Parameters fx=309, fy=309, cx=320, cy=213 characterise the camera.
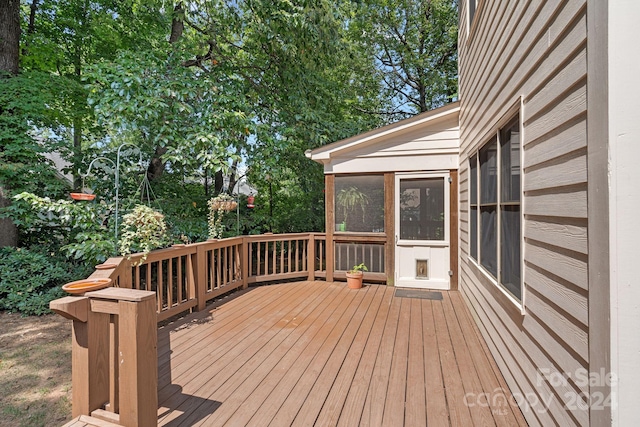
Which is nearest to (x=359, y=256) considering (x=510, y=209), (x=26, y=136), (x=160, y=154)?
(x=510, y=209)

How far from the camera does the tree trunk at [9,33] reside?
4.94 meters

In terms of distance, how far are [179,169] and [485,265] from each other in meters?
6.53

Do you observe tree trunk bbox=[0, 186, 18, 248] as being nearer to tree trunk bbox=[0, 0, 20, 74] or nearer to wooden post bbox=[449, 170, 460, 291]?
tree trunk bbox=[0, 0, 20, 74]

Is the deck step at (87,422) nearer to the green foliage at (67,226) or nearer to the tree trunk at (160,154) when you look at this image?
the green foliage at (67,226)

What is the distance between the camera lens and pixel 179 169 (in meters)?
7.12

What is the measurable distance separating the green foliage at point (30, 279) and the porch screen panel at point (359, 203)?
421cm

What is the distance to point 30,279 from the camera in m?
4.39

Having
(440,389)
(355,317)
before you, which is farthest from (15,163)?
(440,389)

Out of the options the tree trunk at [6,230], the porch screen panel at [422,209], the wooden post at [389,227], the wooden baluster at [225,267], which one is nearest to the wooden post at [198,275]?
the wooden baluster at [225,267]

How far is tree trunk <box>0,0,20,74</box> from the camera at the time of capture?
4.94 meters

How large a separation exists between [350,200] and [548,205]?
3.86 metres

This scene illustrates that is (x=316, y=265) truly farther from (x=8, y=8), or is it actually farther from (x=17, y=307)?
(x=8, y=8)

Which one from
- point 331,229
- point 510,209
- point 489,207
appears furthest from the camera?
point 331,229

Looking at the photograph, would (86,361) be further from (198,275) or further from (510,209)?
(510,209)
